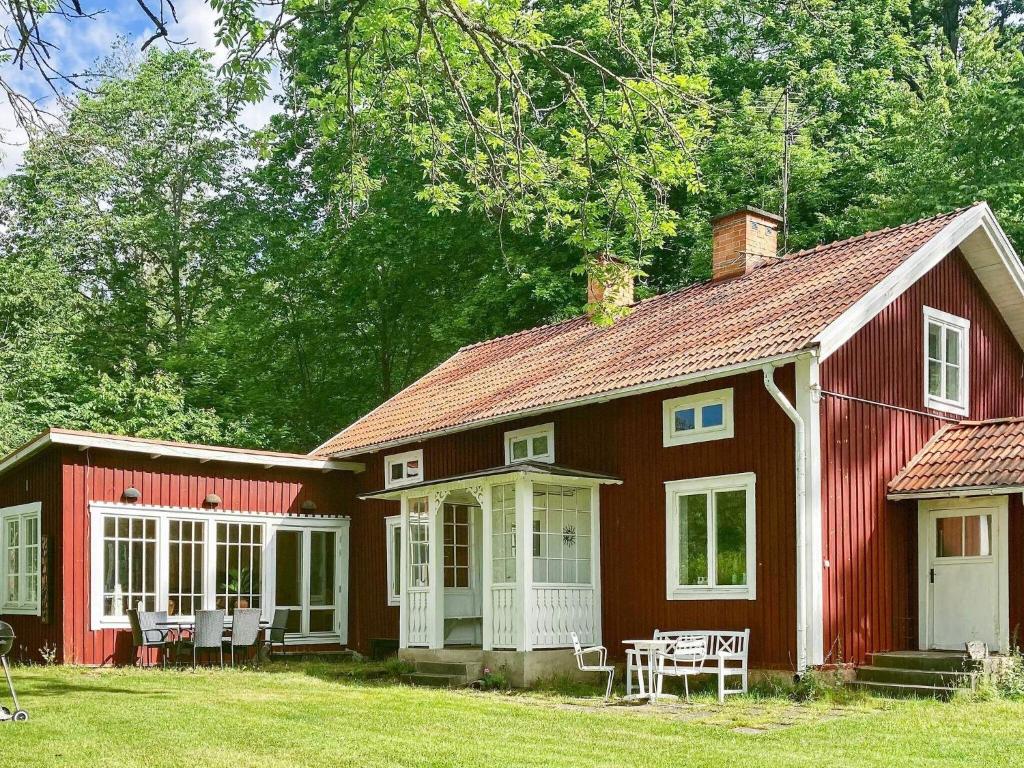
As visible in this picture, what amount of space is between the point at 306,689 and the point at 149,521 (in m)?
5.48

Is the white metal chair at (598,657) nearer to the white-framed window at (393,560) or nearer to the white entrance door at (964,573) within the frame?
the white entrance door at (964,573)

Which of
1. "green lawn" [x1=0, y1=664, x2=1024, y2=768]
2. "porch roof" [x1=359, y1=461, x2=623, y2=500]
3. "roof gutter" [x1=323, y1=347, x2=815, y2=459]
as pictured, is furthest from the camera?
"porch roof" [x1=359, y1=461, x2=623, y2=500]

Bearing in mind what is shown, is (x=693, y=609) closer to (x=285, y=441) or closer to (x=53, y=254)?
(x=285, y=441)

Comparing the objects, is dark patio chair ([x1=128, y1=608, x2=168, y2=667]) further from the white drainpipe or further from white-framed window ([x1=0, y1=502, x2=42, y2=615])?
the white drainpipe

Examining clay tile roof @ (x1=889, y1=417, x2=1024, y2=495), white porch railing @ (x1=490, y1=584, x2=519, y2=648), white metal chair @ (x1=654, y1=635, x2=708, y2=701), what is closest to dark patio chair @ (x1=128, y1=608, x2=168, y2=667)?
white porch railing @ (x1=490, y1=584, x2=519, y2=648)

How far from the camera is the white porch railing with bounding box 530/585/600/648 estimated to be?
48.8 feet

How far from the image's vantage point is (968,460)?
13852mm

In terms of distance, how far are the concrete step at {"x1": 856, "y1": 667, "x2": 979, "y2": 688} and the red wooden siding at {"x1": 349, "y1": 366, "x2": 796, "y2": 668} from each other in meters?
0.94

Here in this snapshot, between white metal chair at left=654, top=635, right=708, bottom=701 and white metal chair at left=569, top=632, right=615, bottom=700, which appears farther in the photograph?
white metal chair at left=569, top=632, right=615, bottom=700

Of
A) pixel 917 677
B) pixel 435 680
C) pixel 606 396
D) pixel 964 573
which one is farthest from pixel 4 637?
pixel 964 573

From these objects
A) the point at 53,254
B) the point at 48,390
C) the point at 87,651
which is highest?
the point at 53,254

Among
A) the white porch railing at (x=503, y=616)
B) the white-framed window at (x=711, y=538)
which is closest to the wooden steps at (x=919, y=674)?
the white-framed window at (x=711, y=538)

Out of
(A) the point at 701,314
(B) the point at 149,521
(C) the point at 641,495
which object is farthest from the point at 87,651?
(A) the point at 701,314

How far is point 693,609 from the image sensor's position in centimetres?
1418
